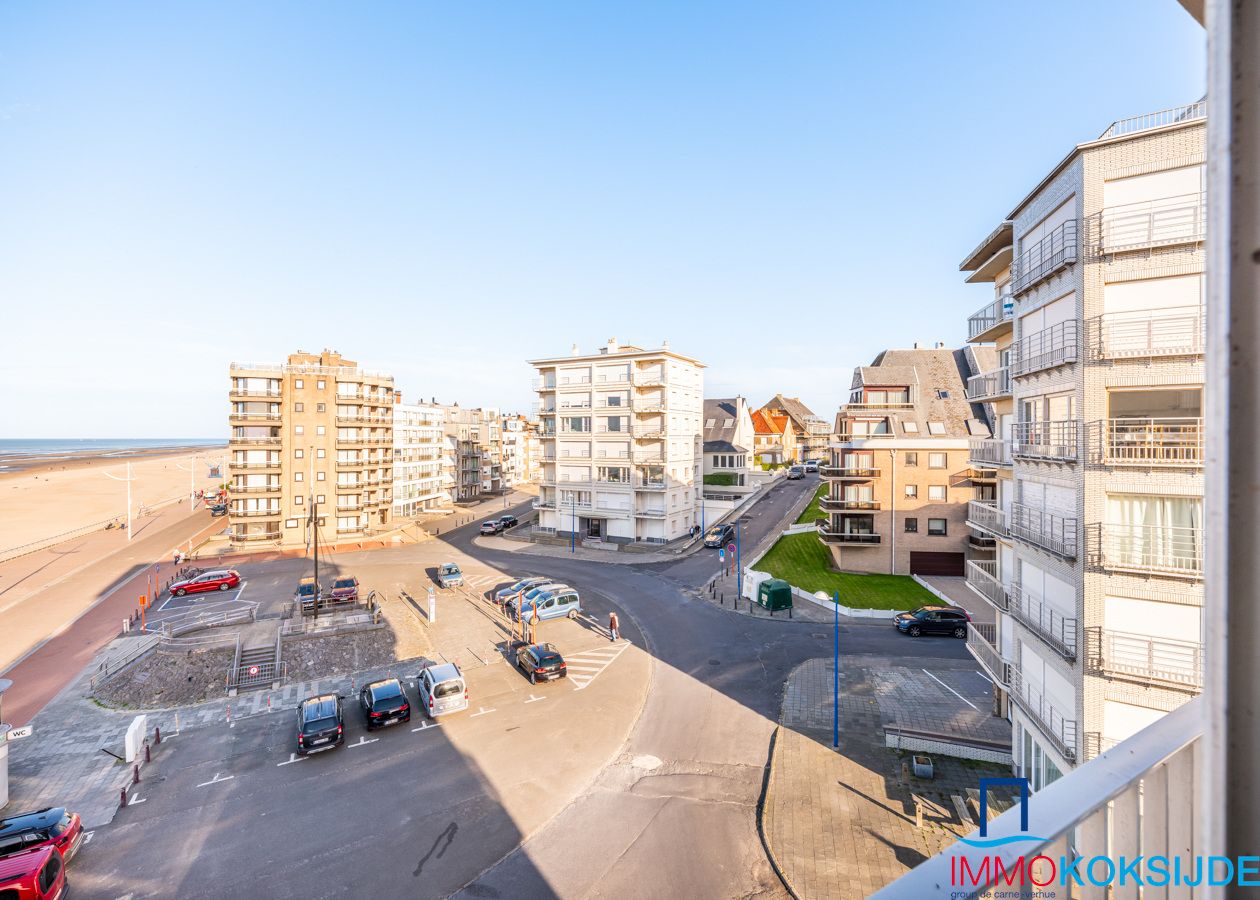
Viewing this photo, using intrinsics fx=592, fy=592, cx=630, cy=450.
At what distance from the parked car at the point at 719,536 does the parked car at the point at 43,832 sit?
38996mm

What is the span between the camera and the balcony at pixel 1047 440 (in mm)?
13203

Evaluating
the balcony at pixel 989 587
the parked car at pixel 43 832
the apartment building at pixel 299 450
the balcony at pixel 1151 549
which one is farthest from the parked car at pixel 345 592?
the balcony at pixel 1151 549

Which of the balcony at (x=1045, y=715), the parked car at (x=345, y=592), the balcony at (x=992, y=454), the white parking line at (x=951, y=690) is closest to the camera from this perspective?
the balcony at (x=1045, y=715)

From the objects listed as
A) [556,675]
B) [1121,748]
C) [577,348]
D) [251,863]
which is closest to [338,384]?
[577,348]

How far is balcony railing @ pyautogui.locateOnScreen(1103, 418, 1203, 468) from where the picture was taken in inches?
466

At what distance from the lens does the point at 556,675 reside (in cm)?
2348

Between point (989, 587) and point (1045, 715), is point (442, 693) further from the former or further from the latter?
point (989, 587)

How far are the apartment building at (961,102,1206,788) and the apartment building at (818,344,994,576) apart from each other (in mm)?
24623

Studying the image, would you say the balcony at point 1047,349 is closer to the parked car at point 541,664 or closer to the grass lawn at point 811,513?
the parked car at point 541,664

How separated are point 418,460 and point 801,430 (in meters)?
78.6

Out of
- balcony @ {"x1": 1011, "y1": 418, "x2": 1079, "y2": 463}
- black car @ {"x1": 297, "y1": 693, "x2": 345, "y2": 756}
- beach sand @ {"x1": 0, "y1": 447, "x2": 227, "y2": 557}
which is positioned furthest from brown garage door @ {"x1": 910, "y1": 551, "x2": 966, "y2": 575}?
beach sand @ {"x1": 0, "y1": 447, "x2": 227, "y2": 557}

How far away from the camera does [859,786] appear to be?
16062 millimetres

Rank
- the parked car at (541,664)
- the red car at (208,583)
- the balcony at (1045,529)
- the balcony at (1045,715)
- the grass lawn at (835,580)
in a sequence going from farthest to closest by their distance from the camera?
the red car at (208,583) < the grass lawn at (835,580) < the parked car at (541,664) < the balcony at (1045,529) < the balcony at (1045,715)

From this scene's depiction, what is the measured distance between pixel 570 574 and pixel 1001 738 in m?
27.7
